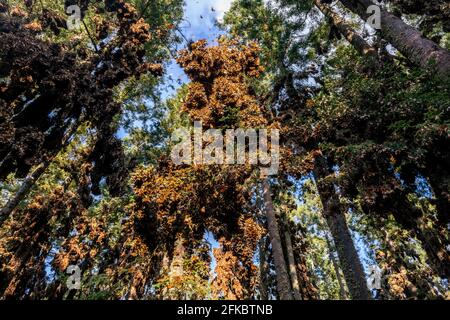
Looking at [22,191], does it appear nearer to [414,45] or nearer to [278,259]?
[278,259]

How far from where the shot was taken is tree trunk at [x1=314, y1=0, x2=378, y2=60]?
397 inches

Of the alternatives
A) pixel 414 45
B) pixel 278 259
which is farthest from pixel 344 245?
pixel 414 45

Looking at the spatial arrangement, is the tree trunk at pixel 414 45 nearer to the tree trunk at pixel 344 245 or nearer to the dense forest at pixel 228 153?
Answer: the dense forest at pixel 228 153

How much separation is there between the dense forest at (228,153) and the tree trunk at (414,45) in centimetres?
4

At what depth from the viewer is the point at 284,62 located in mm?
14641

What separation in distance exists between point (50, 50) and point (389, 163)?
11.2m

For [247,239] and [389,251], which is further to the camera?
[389,251]

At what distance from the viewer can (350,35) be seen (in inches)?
447

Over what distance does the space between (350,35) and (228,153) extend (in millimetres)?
6315

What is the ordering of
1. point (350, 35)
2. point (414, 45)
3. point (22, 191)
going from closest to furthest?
point (414, 45), point (22, 191), point (350, 35)

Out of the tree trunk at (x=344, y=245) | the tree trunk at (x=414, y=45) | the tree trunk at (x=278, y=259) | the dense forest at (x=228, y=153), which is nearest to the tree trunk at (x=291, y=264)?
the dense forest at (x=228, y=153)

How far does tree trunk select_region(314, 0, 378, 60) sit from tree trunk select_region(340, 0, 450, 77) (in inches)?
26.6

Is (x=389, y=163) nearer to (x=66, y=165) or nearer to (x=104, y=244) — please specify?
(x=104, y=244)
